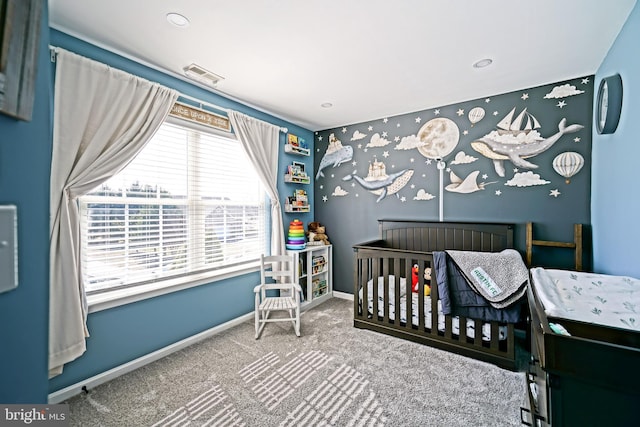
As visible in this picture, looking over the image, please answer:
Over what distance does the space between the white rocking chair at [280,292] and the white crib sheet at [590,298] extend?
1.90 m

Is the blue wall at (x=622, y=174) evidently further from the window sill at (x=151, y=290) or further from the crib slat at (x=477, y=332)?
the window sill at (x=151, y=290)

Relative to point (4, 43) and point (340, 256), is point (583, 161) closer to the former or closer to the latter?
point (340, 256)

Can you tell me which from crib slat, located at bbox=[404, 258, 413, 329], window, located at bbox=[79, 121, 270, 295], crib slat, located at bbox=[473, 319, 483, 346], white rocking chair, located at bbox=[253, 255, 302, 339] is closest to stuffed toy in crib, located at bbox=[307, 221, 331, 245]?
white rocking chair, located at bbox=[253, 255, 302, 339]

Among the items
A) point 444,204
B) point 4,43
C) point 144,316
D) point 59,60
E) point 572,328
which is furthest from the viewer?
point 444,204

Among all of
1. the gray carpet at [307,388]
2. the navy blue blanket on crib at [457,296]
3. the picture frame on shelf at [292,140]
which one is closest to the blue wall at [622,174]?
the navy blue blanket on crib at [457,296]

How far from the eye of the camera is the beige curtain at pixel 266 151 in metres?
2.83

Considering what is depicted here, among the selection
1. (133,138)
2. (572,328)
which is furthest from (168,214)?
(572,328)

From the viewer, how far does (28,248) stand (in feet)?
1.74

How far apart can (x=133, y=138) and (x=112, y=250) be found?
855 mm

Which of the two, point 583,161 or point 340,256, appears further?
point 340,256

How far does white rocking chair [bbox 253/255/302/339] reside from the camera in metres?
2.55

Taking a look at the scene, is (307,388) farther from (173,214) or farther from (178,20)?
(178,20)

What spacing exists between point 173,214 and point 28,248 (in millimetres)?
1976

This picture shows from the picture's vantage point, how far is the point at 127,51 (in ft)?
6.44
